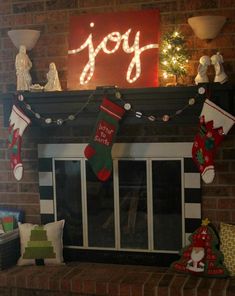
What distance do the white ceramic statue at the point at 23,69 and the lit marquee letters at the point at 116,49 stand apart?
1.01 ft

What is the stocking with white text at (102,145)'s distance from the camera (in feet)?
10.5

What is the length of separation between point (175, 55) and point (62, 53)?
83 cm

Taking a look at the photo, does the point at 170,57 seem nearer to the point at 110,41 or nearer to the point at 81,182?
the point at 110,41

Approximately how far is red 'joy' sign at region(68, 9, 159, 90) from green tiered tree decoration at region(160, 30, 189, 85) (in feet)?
0.28

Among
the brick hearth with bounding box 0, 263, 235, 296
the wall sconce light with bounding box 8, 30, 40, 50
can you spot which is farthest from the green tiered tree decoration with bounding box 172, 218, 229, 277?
the wall sconce light with bounding box 8, 30, 40, 50

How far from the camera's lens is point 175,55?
3.08 meters

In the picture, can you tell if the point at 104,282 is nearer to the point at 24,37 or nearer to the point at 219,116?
the point at 219,116

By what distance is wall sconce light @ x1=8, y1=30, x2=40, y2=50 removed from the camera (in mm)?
3317

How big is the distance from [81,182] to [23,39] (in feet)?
3.55

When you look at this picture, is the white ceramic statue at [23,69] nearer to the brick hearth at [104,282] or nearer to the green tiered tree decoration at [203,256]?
the brick hearth at [104,282]

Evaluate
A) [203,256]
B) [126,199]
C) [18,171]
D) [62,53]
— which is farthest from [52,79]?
[203,256]

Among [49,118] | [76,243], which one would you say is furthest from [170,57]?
[76,243]

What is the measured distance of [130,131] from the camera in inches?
131

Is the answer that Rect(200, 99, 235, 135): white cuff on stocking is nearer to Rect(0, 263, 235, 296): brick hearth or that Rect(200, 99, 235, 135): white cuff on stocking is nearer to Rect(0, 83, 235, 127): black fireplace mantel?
Rect(0, 83, 235, 127): black fireplace mantel
